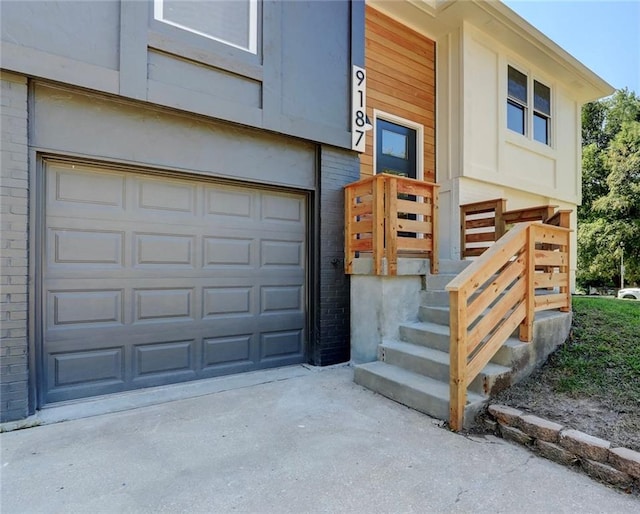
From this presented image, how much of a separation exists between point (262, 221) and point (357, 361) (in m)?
1.97

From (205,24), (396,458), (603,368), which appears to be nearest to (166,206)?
(205,24)

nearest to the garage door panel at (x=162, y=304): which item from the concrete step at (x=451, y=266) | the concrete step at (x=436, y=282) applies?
the concrete step at (x=436, y=282)

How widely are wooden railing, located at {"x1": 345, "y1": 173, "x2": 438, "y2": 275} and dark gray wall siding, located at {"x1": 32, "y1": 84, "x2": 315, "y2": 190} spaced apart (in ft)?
2.21

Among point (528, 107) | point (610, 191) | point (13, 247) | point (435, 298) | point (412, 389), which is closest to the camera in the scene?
point (13, 247)

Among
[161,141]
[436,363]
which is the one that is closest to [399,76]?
[161,141]

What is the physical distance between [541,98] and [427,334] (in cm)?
623

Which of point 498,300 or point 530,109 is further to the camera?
point 530,109

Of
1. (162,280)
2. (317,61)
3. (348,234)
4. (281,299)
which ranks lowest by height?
(281,299)

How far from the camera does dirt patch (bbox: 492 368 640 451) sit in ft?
7.89

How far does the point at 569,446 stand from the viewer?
2.33 metres

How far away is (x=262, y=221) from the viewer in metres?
4.22

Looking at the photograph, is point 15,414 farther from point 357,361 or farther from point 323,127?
point 323,127

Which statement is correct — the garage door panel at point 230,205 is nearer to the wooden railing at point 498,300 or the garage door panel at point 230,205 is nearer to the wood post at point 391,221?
the wood post at point 391,221

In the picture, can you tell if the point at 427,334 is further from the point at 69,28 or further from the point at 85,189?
the point at 69,28
